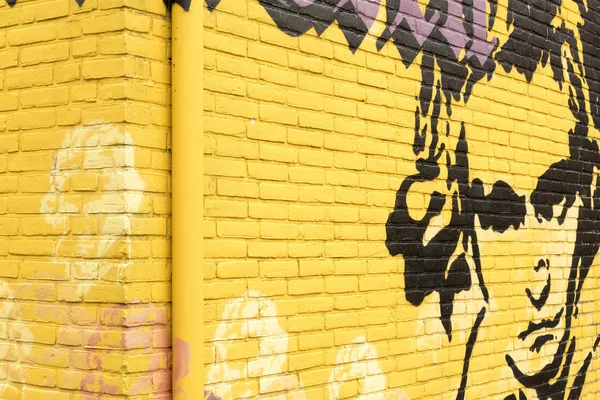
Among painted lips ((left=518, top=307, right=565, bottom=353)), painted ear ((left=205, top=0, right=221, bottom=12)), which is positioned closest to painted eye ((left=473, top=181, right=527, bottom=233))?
painted lips ((left=518, top=307, right=565, bottom=353))

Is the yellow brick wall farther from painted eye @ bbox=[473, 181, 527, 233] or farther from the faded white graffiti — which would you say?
painted eye @ bbox=[473, 181, 527, 233]

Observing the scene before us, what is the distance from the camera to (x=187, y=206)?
12.3 feet

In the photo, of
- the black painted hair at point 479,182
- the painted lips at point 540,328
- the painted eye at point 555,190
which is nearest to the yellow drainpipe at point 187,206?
the black painted hair at point 479,182

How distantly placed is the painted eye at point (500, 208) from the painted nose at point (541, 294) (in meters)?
0.36

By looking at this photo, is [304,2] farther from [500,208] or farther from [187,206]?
[500,208]

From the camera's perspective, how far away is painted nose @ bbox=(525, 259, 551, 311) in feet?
19.9

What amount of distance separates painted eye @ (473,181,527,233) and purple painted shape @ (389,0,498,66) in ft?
2.43

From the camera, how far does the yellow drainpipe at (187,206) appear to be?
374cm

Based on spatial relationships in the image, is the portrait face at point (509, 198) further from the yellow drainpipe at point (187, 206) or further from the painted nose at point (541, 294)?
the yellow drainpipe at point (187, 206)

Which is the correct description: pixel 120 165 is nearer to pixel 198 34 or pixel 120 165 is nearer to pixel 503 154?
pixel 198 34

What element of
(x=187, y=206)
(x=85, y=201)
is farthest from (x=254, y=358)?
(x=85, y=201)

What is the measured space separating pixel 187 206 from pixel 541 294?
313cm

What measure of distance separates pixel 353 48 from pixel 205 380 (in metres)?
1.76

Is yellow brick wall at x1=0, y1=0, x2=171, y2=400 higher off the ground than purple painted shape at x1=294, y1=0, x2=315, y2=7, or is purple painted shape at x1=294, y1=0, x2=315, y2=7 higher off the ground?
purple painted shape at x1=294, y1=0, x2=315, y2=7
